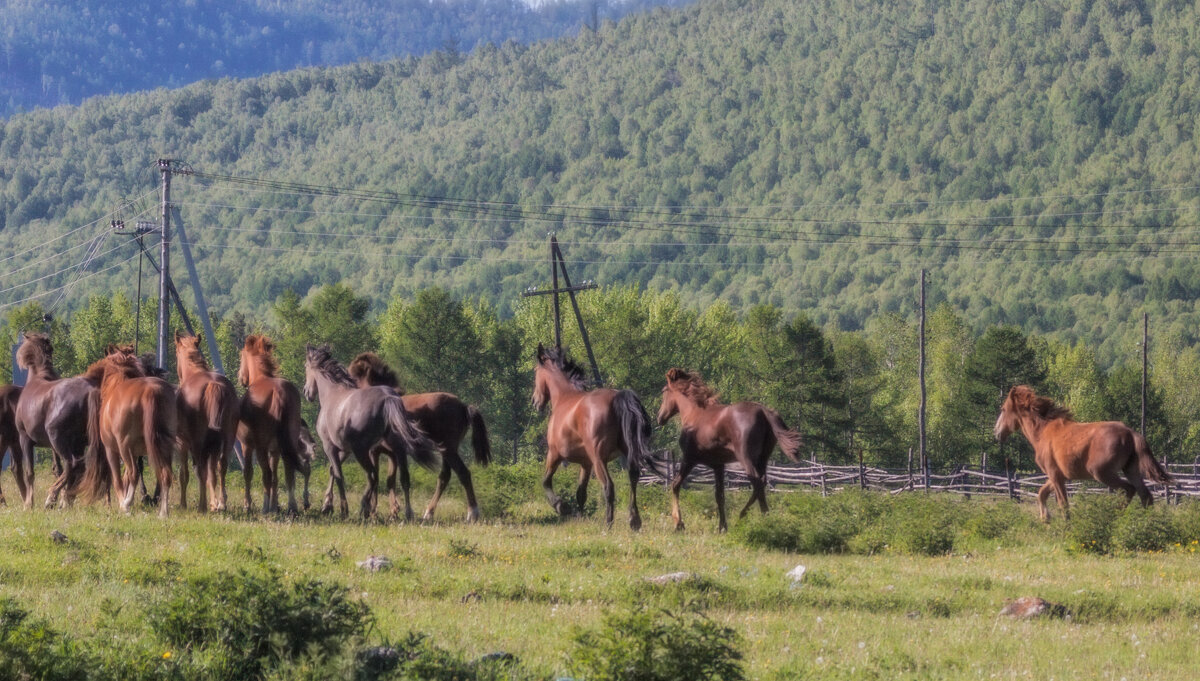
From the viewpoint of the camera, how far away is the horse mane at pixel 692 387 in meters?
20.9

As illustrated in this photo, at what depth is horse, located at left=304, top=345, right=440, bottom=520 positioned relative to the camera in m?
18.4

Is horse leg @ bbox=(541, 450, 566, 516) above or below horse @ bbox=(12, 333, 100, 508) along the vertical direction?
below

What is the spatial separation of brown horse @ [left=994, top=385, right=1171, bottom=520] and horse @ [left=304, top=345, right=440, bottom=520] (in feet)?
31.4

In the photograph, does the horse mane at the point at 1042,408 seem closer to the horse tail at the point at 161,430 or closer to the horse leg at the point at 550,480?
the horse leg at the point at 550,480

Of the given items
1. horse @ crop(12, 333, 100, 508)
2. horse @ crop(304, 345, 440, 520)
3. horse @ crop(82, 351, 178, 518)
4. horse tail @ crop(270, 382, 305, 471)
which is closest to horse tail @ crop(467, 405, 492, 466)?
horse @ crop(304, 345, 440, 520)

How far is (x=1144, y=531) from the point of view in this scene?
1725 cm

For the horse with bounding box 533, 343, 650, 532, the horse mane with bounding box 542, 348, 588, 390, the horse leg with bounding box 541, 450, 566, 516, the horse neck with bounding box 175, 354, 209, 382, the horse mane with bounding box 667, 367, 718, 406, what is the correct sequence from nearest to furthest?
the horse with bounding box 533, 343, 650, 532 < the horse neck with bounding box 175, 354, 209, 382 < the horse leg with bounding box 541, 450, 566, 516 < the horse mane with bounding box 667, 367, 718, 406 < the horse mane with bounding box 542, 348, 588, 390

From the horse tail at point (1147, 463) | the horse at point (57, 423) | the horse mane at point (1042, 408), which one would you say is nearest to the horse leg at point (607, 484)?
the horse at point (57, 423)

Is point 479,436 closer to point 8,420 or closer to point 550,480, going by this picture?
point 550,480

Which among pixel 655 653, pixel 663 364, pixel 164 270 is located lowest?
pixel 663 364

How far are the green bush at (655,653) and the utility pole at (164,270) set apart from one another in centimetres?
2752

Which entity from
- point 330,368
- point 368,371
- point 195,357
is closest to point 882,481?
point 368,371

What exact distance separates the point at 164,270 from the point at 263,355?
677 inches

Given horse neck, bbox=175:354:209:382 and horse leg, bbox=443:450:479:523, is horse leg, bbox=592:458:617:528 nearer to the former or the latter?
horse leg, bbox=443:450:479:523
